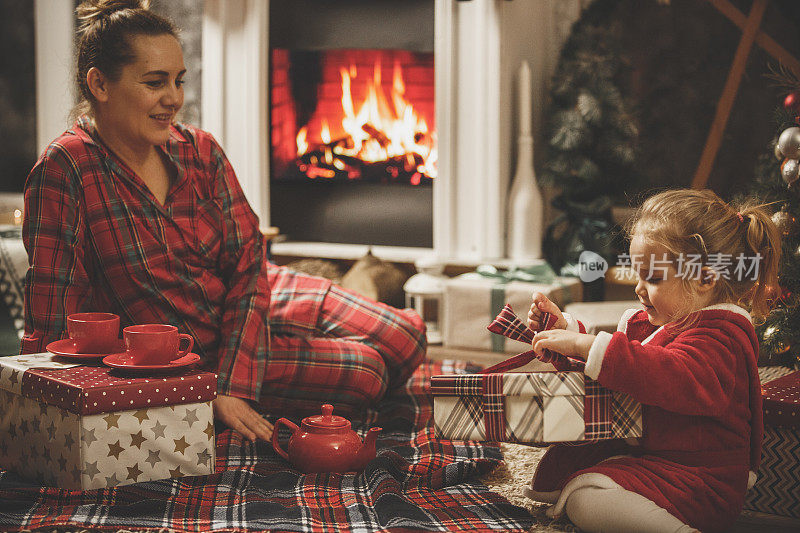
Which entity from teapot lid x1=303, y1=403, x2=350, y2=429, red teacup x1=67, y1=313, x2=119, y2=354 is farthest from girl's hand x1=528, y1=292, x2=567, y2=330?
red teacup x1=67, y1=313, x2=119, y2=354

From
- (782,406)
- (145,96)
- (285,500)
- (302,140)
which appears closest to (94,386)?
(285,500)

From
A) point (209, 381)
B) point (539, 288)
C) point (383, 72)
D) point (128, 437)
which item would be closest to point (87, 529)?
point (128, 437)

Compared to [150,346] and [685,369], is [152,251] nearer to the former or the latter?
[150,346]

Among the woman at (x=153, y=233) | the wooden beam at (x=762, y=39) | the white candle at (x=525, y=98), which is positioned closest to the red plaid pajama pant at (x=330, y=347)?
the woman at (x=153, y=233)

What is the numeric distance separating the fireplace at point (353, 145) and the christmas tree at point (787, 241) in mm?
1631

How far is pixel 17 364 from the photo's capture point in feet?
5.44

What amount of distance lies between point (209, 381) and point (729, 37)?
2.45 metres

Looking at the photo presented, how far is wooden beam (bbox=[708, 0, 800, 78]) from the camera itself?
3172 millimetres

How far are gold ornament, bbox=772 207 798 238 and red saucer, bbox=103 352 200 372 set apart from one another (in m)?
1.28

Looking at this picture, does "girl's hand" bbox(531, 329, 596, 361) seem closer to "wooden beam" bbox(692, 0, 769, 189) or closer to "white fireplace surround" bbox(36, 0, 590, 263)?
"white fireplace surround" bbox(36, 0, 590, 263)

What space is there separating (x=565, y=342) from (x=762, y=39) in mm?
2241

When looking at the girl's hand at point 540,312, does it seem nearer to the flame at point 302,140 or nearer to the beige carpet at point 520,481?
the beige carpet at point 520,481

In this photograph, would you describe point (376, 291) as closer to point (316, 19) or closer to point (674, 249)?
point (316, 19)

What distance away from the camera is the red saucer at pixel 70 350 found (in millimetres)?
1652
